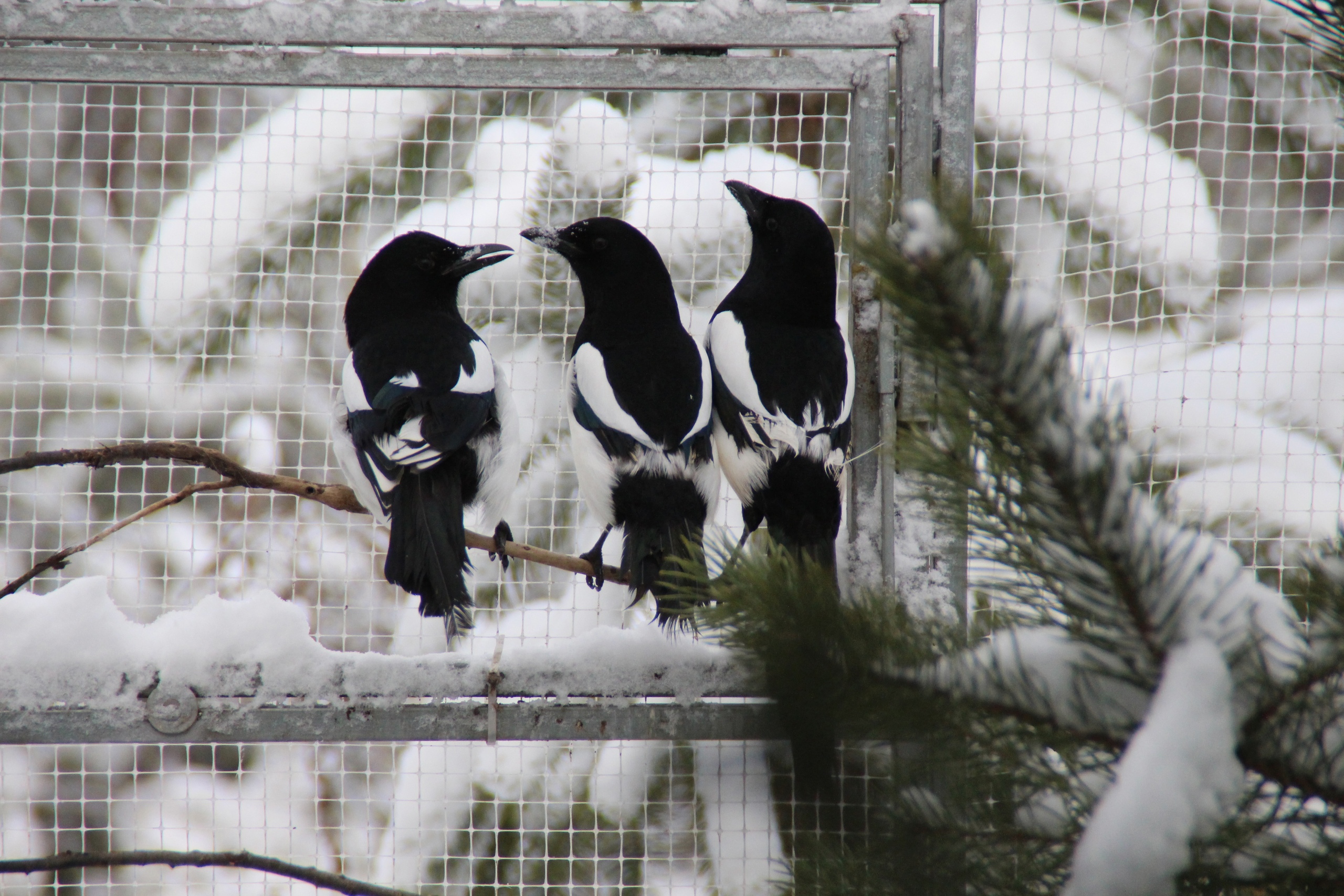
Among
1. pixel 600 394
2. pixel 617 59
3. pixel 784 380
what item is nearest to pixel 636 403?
pixel 600 394

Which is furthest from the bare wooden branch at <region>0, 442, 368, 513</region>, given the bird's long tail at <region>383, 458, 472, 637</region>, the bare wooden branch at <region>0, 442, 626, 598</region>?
the bird's long tail at <region>383, 458, 472, 637</region>

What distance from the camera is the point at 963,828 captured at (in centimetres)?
40

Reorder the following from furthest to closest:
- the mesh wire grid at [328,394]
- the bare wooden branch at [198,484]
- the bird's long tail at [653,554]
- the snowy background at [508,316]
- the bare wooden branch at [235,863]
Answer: the mesh wire grid at [328,394] → the snowy background at [508,316] → the bird's long tail at [653,554] → the bare wooden branch at [198,484] → the bare wooden branch at [235,863]

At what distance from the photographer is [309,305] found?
1.51 metres

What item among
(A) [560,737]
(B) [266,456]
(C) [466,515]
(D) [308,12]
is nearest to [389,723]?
(A) [560,737]

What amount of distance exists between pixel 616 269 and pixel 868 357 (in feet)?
1.25

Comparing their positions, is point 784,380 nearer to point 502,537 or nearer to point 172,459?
point 502,537

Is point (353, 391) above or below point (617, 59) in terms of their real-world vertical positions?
below

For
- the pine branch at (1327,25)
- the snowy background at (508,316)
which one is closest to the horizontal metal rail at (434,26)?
the snowy background at (508,316)

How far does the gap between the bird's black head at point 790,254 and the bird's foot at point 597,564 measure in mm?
375

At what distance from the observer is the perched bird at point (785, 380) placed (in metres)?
1.10

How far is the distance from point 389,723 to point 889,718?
0.65m

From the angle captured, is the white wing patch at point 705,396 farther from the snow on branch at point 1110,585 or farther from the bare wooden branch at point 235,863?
the snow on branch at point 1110,585

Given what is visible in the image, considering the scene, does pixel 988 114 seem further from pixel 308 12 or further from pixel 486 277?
pixel 308 12
